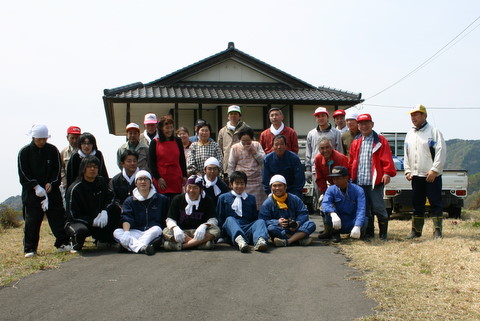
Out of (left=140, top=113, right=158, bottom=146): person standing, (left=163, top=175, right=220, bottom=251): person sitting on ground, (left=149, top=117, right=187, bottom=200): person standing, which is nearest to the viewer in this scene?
(left=163, top=175, right=220, bottom=251): person sitting on ground

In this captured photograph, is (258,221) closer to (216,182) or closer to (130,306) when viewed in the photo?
(216,182)

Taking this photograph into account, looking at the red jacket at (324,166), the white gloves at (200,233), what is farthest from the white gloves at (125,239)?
the red jacket at (324,166)

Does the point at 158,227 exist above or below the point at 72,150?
below

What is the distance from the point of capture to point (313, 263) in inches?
232

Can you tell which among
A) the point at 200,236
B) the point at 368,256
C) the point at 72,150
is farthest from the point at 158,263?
the point at 72,150

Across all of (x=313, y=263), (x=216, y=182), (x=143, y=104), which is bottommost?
(x=313, y=263)

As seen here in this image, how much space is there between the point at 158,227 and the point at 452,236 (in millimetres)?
4346

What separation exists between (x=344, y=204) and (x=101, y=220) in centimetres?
352

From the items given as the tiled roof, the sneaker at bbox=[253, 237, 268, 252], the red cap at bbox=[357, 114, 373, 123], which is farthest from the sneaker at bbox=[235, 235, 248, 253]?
the tiled roof

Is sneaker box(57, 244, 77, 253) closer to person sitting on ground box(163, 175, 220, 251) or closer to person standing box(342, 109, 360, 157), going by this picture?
person sitting on ground box(163, 175, 220, 251)

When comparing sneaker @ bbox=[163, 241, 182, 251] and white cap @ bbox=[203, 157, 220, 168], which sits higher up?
white cap @ bbox=[203, 157, 220, 168]

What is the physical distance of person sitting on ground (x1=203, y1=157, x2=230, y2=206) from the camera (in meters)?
7.62

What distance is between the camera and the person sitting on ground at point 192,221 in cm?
686

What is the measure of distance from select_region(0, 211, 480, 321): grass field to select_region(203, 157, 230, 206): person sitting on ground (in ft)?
6.49
